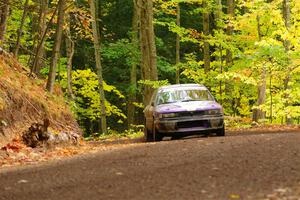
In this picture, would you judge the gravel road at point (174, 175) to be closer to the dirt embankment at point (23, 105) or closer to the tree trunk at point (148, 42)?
the dirt embankment at point (23, 105)

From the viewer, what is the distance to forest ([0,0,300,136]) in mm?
18438

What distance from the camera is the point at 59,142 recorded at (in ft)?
45.5

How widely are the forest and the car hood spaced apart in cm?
298

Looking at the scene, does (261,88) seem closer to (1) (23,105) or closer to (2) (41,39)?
(2) (41,39)

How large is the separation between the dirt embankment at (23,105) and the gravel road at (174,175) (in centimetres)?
376

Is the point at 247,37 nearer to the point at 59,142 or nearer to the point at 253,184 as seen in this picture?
the point at 59,142

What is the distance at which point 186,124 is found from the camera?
14078 mm

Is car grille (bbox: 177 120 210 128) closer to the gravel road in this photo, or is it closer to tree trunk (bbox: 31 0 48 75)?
the gravel road

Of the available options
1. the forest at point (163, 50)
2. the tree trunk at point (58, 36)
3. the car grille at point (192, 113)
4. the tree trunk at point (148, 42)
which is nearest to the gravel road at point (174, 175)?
the car grille at point (192, 113)

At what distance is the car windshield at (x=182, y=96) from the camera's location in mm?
14961

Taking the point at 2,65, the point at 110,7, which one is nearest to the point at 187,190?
the point at 2,65

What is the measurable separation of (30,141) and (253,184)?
7624mm

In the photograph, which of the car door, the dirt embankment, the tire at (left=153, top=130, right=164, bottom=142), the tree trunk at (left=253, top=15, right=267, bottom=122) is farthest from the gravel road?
the tree trunk at (left=253, top=15, right=267, bottom=122)

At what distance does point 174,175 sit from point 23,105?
829 cm
